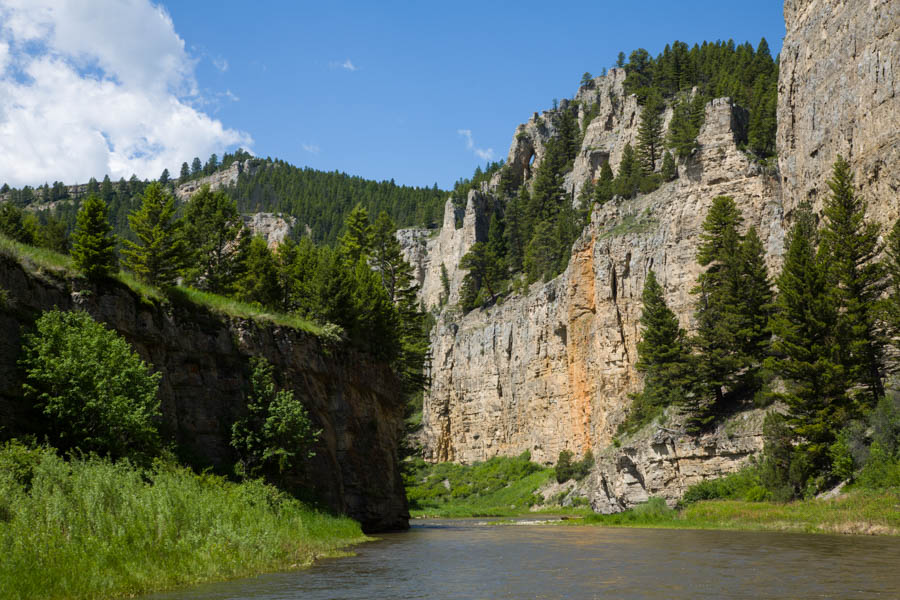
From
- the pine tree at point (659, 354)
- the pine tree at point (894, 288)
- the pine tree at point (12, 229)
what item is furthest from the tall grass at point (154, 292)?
the pine tree at point (894, 288)

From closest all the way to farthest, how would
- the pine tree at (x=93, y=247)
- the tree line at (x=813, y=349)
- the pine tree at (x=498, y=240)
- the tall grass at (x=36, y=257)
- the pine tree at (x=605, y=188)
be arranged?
the tall grass at (x=36, y=257) < the pine tree at (x=93, y=247) < the tree line at (x=813, y=349) < the pine tree at (x=605, y=188) < the pine tree at (x=498, y=240)

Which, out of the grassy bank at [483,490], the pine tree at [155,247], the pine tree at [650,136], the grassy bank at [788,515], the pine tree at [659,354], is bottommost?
the grassy bank at [483,490]

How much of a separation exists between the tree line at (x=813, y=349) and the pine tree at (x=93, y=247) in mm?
38749

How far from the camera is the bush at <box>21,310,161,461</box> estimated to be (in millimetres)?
22156

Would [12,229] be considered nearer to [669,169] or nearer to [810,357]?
[810,357]

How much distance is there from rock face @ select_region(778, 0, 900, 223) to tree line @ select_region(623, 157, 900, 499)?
221 centimetres

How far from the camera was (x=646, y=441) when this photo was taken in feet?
189

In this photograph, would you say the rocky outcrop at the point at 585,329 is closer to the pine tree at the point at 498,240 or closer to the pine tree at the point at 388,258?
the pine tree at the point at 498,240

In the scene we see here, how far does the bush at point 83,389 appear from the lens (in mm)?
22156

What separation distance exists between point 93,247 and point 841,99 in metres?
55.2

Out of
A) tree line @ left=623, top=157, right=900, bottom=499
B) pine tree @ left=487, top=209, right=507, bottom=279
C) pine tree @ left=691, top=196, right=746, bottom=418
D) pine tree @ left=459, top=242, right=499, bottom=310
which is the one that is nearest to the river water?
tree line @ left=623, top=157, right=900, bottom=499

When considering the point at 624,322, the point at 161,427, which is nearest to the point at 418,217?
the point at 624,322

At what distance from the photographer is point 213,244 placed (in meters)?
56.0

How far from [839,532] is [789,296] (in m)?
15.7
